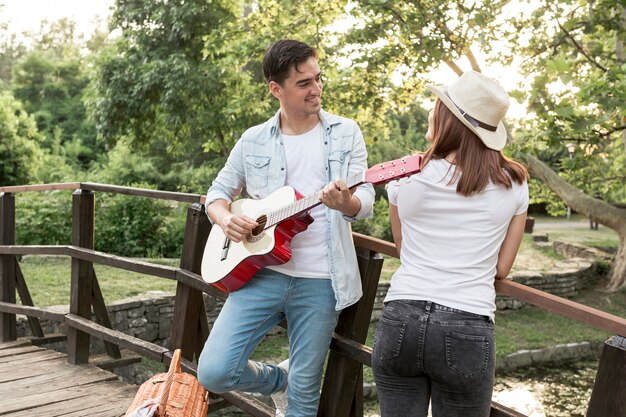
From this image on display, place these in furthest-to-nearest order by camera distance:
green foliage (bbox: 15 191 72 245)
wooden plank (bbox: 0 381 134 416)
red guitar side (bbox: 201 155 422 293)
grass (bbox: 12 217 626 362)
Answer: green foliage (bbox: 15 191 72 245) < grass (bbox: 12 217 626 362) < wooden plank (bbox: 0 381 134 416) < red guitar side (bbox: 201 155 422 293)

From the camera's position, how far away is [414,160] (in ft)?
6.53

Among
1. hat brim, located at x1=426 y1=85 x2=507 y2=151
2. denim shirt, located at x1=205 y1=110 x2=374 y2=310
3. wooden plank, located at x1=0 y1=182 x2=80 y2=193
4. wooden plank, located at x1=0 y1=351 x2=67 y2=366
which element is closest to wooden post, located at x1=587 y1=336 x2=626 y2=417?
hat brim, located at x1=426 y1=85 x2=507 y2=151

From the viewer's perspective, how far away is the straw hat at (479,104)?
1.93m

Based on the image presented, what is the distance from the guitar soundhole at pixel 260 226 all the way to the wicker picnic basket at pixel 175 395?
483mm

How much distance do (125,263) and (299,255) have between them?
1.50m

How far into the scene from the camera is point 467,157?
192cm

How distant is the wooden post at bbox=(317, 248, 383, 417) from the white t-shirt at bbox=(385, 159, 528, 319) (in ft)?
2.04

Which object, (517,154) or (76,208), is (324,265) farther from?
(517,154)

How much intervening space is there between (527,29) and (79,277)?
252 inches

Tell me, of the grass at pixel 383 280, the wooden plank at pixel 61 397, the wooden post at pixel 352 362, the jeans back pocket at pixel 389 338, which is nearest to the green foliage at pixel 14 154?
the grass at pixel 383 280

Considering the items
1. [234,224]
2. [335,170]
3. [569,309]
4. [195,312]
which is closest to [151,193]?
[195,312]

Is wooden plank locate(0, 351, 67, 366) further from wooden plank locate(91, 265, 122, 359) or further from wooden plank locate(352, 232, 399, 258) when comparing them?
wooden plank locate(352, 232, 399, 258)

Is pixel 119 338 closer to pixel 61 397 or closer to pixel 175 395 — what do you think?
pixel 61 397

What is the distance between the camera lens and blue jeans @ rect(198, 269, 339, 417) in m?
2.53
